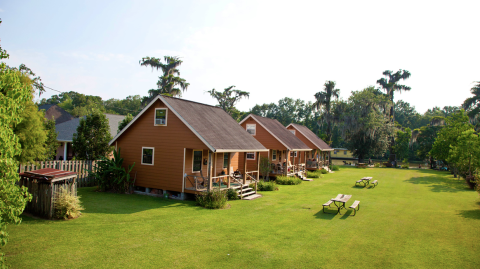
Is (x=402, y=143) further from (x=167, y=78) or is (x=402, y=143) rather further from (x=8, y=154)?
(x=8, y=154)

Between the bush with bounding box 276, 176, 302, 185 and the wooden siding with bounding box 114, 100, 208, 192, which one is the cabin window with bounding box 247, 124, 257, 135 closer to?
the bush with bounding box 276, 176, 302, 185

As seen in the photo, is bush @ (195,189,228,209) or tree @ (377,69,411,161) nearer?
bush @ (195,189,228,209)

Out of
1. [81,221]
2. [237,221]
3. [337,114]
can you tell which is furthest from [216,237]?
[337,114]

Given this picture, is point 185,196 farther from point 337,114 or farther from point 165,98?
point 337,114

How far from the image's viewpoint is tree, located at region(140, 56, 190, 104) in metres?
34.7

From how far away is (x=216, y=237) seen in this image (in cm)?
926

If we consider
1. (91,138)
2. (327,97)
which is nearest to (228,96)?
(327,97)

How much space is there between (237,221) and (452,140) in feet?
103

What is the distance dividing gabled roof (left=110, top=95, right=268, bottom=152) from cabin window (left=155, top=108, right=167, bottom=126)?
517mm

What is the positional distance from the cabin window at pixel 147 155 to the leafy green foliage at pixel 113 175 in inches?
29.9

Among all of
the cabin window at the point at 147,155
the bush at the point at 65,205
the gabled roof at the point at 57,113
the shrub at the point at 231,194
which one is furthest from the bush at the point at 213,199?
the gabled roof at the point at 57,113

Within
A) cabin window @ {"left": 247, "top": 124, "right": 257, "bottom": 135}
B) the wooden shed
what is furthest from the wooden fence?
cabin window @ {"left": 247, "top": 124, "right": 257, "bottom": 135}

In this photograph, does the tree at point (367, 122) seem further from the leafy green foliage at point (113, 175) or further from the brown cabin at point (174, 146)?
the leafy green foliage at point (113, 175)

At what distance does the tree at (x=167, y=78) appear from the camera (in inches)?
1367
